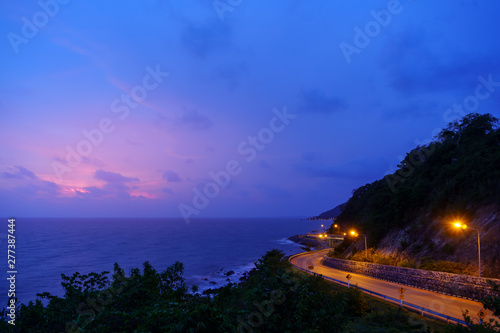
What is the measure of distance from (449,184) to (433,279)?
14.4 m

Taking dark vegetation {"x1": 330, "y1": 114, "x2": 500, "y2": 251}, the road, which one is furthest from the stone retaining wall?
dark vegetation {"x1": 330, "y1": 114, "x2": 500, "y2": 251}

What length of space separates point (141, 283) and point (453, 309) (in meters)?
19.9

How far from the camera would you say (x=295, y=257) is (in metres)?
54.7

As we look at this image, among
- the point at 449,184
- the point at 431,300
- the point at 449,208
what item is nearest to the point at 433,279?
the point at 431,300

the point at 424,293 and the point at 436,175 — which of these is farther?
the point at 436,175

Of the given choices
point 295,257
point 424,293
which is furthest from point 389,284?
point 295,257

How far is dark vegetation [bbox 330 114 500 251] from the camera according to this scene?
32259mm

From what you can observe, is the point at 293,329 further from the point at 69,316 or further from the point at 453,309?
the point at 453,309

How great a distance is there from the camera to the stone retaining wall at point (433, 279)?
22.1 meters

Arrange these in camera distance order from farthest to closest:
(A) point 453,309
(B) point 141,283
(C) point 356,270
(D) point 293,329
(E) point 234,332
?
(C) point 356,270 < (A) point 453,309 < (B) point 141,283 < (D) point 293,329 < (E) point 234,332

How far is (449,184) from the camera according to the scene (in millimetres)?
35906

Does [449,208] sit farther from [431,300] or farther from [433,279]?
[431,300]

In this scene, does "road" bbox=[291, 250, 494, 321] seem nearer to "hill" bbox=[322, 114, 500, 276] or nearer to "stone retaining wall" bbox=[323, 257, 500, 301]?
"stone retaining wall" bbox=[323, 257, 500, 301]

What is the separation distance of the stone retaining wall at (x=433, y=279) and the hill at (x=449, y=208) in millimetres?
3046
